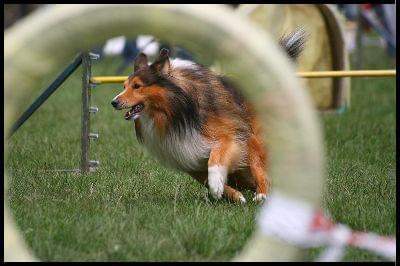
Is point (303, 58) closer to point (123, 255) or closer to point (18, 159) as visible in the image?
point (18, 159)

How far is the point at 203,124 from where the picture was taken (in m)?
5.13

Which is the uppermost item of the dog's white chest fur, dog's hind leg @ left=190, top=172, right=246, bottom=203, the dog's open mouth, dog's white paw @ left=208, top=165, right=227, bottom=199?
the dog's open mouth

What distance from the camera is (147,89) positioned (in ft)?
16.4

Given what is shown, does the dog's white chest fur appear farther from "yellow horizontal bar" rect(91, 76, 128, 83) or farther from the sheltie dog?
"yellow horizontal bar" rect(91, 76, 128, 83)

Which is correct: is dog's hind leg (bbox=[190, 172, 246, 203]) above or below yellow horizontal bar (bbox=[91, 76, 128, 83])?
below

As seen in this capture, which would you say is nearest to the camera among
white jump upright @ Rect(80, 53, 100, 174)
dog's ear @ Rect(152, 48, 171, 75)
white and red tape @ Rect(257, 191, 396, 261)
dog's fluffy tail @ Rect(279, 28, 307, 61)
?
white and red tape @ Rect(257, 191, 396, 261)

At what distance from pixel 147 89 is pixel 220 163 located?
61 cm

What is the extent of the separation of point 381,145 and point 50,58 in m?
4.50

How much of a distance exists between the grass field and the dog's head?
579 millimetres

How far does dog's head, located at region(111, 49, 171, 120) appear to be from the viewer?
4.96 m

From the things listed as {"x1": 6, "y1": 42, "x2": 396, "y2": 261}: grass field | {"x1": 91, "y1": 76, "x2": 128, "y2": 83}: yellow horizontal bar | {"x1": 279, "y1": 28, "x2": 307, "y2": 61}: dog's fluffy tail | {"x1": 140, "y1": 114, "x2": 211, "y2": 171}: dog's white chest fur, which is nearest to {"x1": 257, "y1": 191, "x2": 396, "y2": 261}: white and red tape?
{"x1": 6, "y1": 42, "x2": 396, "y2": 261}: grass field

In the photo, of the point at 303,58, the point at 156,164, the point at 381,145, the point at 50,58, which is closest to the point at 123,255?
the point at 50,58

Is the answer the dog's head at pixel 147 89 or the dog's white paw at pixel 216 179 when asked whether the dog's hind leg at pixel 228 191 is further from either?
the dog's head at pixel 147 89

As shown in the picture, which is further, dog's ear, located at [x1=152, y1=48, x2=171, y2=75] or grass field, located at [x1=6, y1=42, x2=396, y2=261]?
dog's ear, located at [x1=152, y1=48, x2=171, y2=75]
